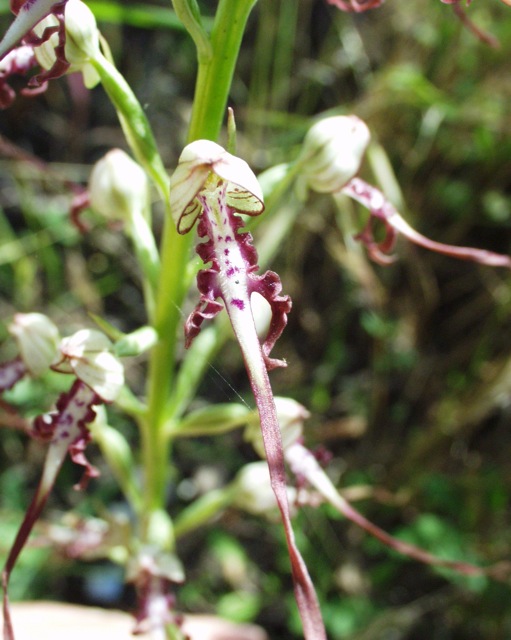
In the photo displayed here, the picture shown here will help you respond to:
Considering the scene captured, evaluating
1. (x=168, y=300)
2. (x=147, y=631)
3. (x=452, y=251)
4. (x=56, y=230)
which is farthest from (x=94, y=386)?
(x=56, y=230)

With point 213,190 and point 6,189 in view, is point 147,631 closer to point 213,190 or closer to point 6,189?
point 213,190

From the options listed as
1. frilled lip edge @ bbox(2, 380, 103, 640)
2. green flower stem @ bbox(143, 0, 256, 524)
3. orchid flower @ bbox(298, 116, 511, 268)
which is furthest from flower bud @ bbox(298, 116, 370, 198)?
frilled lip edge @ bbox(2, 380, 103, 640)

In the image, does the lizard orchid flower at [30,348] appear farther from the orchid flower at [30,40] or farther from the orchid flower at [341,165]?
the orchid flower at [341,165]

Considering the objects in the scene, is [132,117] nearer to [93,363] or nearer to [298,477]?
[93,363]

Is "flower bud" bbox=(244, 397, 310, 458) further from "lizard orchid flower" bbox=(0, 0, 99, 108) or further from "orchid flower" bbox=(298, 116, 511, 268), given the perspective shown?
"lizard orchid flower" bbox=(0, 0, 99, 108)

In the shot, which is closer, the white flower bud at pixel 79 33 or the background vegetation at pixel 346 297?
the white flower bud at pixel 79 33

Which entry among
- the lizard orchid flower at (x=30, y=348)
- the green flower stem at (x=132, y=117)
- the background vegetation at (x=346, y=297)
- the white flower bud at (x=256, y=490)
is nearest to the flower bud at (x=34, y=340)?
the lizard orchid flower at (x=30, y=348)
